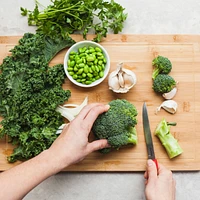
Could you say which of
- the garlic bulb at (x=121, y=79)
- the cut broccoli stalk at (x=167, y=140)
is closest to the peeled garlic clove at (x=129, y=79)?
the garlic bulb at (x=121, y=79)

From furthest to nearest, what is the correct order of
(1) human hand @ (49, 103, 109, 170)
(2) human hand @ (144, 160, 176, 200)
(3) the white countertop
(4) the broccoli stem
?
(3) the white countertop < (4) the broccoli stem < (2) human hand @ (144, 160, 176, 200) < (1) human hand @ (49, 103, 109, 170)

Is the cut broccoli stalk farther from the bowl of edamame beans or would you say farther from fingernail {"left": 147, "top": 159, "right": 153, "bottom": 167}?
the bowl of edamame beans

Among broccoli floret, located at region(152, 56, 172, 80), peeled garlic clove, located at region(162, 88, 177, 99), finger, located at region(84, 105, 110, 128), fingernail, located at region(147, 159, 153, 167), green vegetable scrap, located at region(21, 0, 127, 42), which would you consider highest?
green vegetable scrap, located at region(21, 0, 127, 42)

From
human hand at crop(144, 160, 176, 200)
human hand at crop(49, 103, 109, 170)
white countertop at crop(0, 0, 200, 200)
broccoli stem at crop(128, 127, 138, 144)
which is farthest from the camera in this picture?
white countertop at crop(0, 0, 200, 200)

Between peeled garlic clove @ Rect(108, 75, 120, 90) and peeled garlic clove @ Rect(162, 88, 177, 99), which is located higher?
peeled garlic clove @ Rect(108, 75, 120, 90)

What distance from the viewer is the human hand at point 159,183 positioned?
2.46 metres

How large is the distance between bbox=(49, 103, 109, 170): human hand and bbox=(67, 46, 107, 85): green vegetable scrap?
0.24m

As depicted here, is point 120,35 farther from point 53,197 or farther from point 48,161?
point 53,197

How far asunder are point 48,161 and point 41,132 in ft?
0.98

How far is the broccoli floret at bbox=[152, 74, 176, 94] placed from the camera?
102 inches

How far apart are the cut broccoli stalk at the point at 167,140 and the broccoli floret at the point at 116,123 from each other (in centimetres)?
20

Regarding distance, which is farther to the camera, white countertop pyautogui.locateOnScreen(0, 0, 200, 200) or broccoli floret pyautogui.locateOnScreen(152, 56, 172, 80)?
white countertop pyautogui.locateOnScreen(0, 0, 200, 200)

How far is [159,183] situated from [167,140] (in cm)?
31

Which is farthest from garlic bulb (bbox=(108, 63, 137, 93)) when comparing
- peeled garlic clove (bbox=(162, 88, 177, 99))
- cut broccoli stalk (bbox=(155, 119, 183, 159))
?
cut broccoli stalk (bbox=(155, 119, 183, 159))
